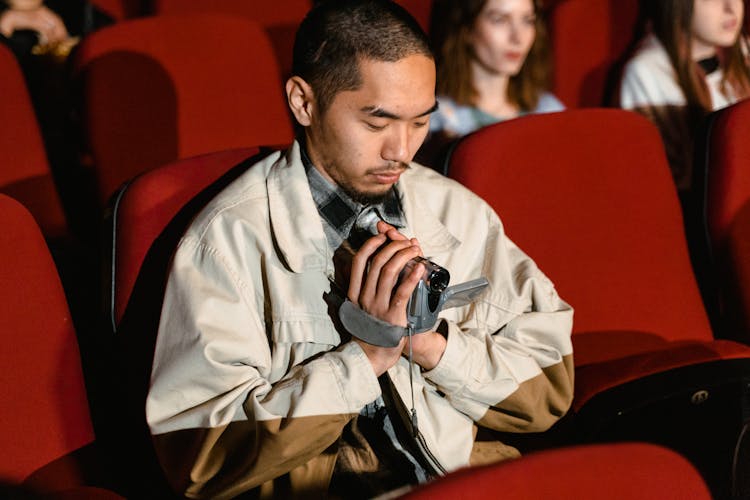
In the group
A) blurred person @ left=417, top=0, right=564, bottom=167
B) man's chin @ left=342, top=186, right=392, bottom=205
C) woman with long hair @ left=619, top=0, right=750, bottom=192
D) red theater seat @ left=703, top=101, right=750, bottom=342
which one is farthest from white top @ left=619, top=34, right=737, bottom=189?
man's chin @ left=342, top=186, right=392, bottom=205

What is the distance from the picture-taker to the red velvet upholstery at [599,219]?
1320 mm

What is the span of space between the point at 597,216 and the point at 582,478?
0.77 metres

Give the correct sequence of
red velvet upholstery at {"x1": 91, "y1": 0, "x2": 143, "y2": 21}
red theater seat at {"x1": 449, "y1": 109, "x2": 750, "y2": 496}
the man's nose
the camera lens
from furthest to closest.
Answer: red velvet upholstery at {"x1": 91, "y1": 0, "x2": 143, "y2": 21}
red theater seat at {"x1": 449, "y1": 109, "x2": 750, "y2": 496}
the man's nose
the camera lens

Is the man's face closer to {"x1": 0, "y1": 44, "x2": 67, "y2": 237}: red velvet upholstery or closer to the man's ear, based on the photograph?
the man's ear

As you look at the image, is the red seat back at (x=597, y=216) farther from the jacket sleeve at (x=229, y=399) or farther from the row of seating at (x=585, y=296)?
the jacket sleeve at (x=229, y=399)

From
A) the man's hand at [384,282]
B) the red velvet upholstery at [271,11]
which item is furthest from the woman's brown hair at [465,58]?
the man's hand at [384,282]

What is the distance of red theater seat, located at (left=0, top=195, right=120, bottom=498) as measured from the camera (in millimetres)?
1016

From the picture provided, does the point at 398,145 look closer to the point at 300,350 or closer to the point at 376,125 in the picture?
the point at 376,125

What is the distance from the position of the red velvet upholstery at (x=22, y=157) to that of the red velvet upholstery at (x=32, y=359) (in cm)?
53

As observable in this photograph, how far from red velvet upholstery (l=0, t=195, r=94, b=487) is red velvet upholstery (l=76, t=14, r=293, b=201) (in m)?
Answer: 0.57

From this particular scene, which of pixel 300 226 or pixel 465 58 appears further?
pixel 465 58

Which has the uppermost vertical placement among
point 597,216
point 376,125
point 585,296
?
point 376,125

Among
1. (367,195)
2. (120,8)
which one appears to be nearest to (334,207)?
(367,195)

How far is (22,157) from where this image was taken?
1560 mm
